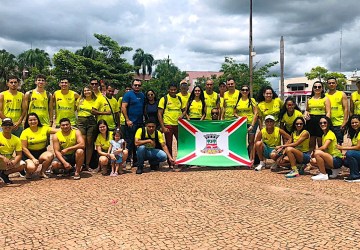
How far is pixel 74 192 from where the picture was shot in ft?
20.2

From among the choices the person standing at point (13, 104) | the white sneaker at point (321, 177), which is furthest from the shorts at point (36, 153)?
the white sneaker at point (321, 177)

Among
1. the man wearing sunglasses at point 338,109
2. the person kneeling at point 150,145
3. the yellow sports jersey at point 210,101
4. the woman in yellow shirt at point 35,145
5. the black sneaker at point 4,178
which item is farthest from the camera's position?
the yellow sports jersey at point 210,101

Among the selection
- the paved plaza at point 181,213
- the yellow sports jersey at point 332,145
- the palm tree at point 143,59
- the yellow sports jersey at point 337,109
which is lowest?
the paved plaza at point 181,213

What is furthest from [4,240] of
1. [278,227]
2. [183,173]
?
[183,173]

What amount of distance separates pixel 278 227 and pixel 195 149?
415cm

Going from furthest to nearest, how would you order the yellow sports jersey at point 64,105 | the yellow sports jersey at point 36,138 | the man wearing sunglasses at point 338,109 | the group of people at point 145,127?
the yellow sports jersey at point 64,105 < the man wearing sunglasses at point 338,109 < the yellow sports jersey at point 36,138 < the group of people at point 145,127

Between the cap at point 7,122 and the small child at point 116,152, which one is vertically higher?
the cap at point 7,122

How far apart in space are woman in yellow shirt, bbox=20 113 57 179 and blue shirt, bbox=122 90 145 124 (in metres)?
1.65

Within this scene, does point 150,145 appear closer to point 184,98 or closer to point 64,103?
point 184,98

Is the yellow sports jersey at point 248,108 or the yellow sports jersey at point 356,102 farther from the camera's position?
the yellow sports jersey at point 248,108

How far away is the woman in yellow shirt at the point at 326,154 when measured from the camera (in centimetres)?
691

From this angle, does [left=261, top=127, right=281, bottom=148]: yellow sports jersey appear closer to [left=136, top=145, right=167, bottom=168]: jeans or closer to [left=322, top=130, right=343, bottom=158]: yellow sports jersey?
[left=322, top=130, right=343, bottom=158]: yellow sports jersey

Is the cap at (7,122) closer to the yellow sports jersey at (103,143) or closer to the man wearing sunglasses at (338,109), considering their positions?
the yellow sports jersey at (103,143)

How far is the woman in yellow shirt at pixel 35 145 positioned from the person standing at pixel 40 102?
195mm
